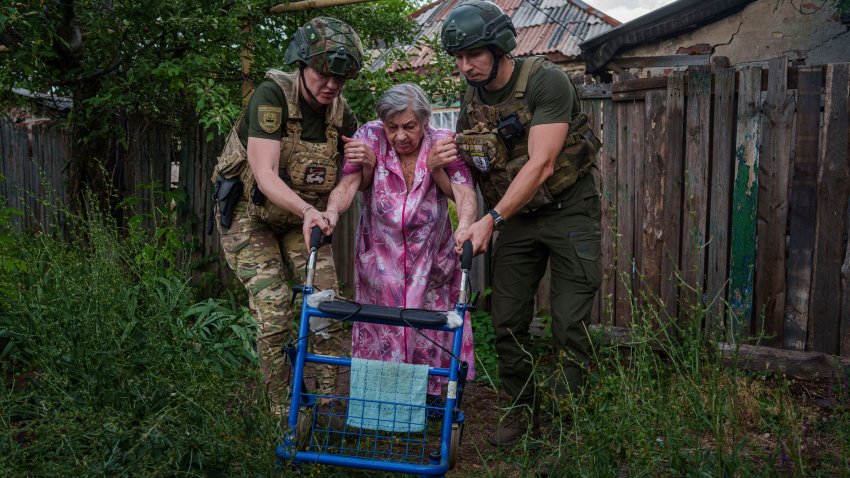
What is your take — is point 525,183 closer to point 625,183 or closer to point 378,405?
point 378,405

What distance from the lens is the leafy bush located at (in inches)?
116

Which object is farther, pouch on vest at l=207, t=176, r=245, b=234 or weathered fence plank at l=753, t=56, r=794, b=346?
weathered fence plank at l=753, t=56, r=794, b=346

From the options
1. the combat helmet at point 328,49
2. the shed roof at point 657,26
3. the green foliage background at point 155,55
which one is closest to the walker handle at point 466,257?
the combat helmet at point 328,49

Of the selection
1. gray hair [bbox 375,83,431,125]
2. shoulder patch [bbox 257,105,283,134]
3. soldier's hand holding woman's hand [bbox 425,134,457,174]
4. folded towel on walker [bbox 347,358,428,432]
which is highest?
gray hair [bbox 375,83,431,125]

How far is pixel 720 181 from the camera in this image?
5098 millimetres

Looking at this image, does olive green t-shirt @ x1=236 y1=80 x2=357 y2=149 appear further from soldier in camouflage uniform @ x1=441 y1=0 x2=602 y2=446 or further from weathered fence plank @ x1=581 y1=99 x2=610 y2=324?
weathered fence plank @ x1=581 y1=99 x2=610 y2=324

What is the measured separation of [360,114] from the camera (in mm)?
6848

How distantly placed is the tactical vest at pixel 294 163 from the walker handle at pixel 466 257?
988 mm

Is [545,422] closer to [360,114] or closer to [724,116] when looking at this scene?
[724,116]

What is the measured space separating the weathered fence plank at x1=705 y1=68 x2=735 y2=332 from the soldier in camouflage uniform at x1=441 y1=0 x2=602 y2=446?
56.2 inches

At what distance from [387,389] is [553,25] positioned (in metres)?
15.6

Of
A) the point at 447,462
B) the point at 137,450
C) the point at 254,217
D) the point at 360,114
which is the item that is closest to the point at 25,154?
the point at 360,114

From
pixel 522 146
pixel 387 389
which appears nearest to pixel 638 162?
pixel 522 146

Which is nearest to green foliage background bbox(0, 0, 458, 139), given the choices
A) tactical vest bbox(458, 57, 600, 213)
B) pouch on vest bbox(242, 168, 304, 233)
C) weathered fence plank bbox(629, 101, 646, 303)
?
pouch on vest bbox(242, 168, 304, 233)
